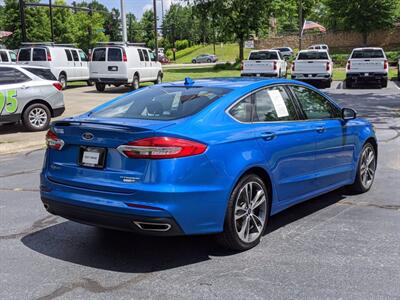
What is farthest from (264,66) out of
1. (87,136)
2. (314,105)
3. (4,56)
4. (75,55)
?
(87,136)

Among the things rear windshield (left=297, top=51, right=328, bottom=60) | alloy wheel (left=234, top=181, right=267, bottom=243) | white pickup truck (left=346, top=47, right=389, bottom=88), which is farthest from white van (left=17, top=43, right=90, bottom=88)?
alloy wheel (left=234, top=181, right=267, bottom=243)

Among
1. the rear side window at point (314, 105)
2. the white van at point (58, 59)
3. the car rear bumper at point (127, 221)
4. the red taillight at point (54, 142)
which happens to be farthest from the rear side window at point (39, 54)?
the car rear bumper at point (127, 221)

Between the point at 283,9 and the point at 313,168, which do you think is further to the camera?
the point at 283,9

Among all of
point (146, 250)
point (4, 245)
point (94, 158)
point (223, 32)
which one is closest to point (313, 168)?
point (146, 250)

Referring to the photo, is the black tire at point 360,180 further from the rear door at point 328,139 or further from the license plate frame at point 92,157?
the license plate frame at point 92,157

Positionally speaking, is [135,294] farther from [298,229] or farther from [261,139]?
[298,229]

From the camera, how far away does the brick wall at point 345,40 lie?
60.7 m

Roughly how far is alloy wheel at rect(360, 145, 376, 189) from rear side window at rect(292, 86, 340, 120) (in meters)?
0.86

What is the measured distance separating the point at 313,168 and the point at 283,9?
3966 cm

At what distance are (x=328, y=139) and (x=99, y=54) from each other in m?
19.9

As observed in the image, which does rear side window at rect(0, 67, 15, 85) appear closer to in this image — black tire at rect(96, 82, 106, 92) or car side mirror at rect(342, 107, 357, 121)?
car side mirror at rect(342, 107, 357, 121)

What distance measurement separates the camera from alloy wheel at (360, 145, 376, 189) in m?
6.81

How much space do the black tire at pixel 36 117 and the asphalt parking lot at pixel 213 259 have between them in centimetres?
633

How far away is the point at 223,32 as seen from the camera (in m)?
43.3
